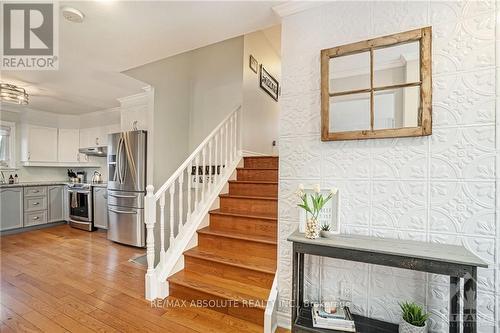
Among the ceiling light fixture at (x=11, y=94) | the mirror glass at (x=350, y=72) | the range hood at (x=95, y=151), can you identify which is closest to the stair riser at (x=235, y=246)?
the mirror glass at (x=350, y=72)

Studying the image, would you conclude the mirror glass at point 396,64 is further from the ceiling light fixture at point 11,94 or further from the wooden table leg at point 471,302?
the ceiling light fixture at point 11,94

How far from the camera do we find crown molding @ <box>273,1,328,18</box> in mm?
1548

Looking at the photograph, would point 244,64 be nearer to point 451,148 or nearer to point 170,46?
point 170,46

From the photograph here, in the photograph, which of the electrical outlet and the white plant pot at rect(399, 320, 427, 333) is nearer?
the white plant pot at rect(399, 320, 427, 333)

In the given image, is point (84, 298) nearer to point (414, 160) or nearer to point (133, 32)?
point (133, 32)

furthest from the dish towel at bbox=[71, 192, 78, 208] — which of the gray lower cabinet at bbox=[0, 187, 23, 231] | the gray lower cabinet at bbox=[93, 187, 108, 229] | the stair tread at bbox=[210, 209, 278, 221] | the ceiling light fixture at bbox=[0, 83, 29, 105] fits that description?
the stair tread at bbox=[210, 209, 278, 221]

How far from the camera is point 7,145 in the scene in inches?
174

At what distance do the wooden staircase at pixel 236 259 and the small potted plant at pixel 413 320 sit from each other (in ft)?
2.84

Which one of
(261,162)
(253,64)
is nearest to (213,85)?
(253,64)

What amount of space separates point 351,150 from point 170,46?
190 centimetres

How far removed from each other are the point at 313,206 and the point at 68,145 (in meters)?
5.69

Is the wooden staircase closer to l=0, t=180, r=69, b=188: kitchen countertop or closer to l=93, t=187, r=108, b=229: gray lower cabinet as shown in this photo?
l=93, t=187, r=108, b=229: gray lower cabinet

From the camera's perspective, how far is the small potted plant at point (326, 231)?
134 cm

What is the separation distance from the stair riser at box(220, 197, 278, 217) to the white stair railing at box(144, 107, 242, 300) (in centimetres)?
17
